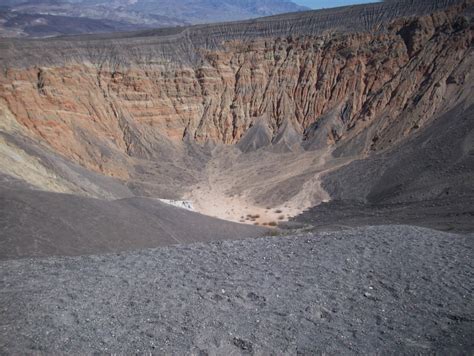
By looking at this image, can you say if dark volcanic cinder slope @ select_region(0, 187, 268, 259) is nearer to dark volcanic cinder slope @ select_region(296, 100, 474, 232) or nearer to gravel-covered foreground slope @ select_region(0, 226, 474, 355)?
gravel-covered foreground slope @ select_region(0, 226, 474, 355)

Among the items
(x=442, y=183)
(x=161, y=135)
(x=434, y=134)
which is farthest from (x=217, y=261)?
(x=161, y=135)

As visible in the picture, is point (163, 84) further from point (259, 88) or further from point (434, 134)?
point (434, 134)

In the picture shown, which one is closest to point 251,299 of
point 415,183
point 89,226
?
point 89,226

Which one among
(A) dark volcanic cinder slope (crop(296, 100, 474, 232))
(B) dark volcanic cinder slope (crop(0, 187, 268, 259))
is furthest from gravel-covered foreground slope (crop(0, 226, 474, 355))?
(A) dark volcanic cinder slope (crop(296, 100, 474, 232))

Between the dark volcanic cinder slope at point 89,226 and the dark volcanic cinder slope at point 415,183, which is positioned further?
the dark volcanic cinder slope at point 415,183

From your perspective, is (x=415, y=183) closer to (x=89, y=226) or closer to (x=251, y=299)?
(x=89, y=226)

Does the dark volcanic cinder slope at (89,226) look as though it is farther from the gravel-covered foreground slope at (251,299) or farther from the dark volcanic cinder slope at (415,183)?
the dark volcanic cinder slope at (415,183)

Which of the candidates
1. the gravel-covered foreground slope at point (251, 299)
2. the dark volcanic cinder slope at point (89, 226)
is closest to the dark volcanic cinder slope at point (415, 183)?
the dark volcanic cinder slope at point (89, 226)

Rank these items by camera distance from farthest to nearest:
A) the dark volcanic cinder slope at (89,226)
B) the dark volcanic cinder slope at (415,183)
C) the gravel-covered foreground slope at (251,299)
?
the dark volcanic cinder slope at (415,183)
the dark volcanic cinder slope at (89,226)
the gravel-covered foreground slope at (251,299)
